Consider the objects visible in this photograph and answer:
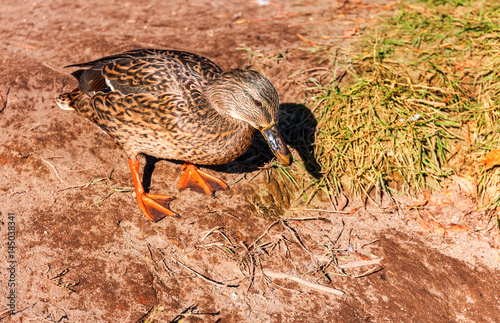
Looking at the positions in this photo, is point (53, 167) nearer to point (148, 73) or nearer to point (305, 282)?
point (148, 73)

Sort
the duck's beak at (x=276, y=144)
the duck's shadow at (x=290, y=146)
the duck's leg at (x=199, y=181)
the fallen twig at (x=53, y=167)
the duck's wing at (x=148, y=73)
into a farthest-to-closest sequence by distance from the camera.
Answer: the duck's shadow at (x=290, y=146)
the duck's leg at (x=199, y=181)
the fallen twig at (x=53, y=167)
the duck's wing at (x=148, y=73)
the duck's beak at (x=276, y=144)

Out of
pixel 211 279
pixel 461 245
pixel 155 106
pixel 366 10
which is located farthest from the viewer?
pixel 366 10

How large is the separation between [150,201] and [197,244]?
24.3 inches

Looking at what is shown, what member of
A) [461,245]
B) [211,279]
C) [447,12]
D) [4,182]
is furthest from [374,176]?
[4,182]

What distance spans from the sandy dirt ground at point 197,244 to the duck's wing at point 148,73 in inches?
28.9

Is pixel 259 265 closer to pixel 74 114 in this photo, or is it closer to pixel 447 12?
pixel 74 114

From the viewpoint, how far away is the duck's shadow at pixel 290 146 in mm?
4363

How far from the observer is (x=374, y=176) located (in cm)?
433

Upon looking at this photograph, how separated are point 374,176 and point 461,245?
1049 mm

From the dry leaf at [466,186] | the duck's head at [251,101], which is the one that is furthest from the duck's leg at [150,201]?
the dry leaf at [466,186]

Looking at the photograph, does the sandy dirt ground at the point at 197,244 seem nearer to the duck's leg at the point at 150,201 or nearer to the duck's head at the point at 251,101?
the duck's leg at the point at 150,201

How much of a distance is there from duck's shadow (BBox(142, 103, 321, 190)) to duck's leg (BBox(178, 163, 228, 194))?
0.78 ft

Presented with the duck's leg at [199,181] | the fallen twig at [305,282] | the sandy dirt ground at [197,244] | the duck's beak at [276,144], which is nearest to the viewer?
the sandy dirt ground at [197,244]

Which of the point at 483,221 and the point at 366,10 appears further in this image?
the point at 366,10
